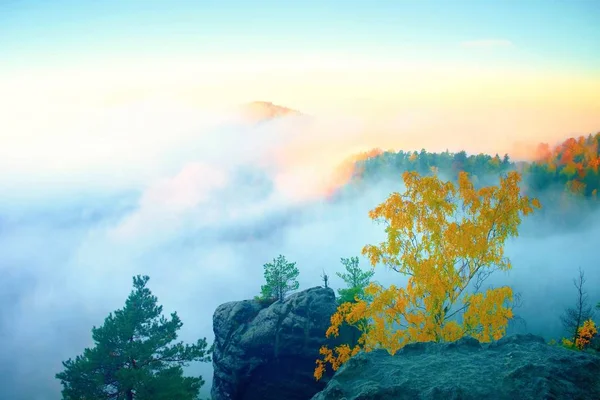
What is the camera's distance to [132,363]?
28.4 m

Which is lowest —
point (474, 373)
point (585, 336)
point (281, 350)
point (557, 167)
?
point (281, 350)

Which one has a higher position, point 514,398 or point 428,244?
point 428,244

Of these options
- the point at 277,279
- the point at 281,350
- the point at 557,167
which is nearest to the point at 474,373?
the point at 281,350

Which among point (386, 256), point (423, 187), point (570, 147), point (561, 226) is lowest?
point (561, 226)

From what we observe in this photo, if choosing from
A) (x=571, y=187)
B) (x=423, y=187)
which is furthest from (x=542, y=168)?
(x=423, y=187)

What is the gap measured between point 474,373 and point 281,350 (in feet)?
98.5

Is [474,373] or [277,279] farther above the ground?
[474,373]

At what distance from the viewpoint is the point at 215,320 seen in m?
43.6

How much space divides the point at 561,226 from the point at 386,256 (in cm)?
16297

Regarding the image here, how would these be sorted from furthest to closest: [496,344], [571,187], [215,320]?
[571,187], [215,320], [496,344]

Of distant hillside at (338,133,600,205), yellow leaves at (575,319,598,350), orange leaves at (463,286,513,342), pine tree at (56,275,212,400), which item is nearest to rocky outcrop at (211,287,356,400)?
pine tree at (56,275,212,400)

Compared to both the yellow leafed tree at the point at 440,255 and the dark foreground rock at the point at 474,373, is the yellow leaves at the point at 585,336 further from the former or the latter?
the dark foreground rock at the point at 474,373

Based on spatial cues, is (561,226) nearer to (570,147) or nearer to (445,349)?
(570,147)

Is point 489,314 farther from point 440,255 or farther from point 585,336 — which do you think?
point 585,336
